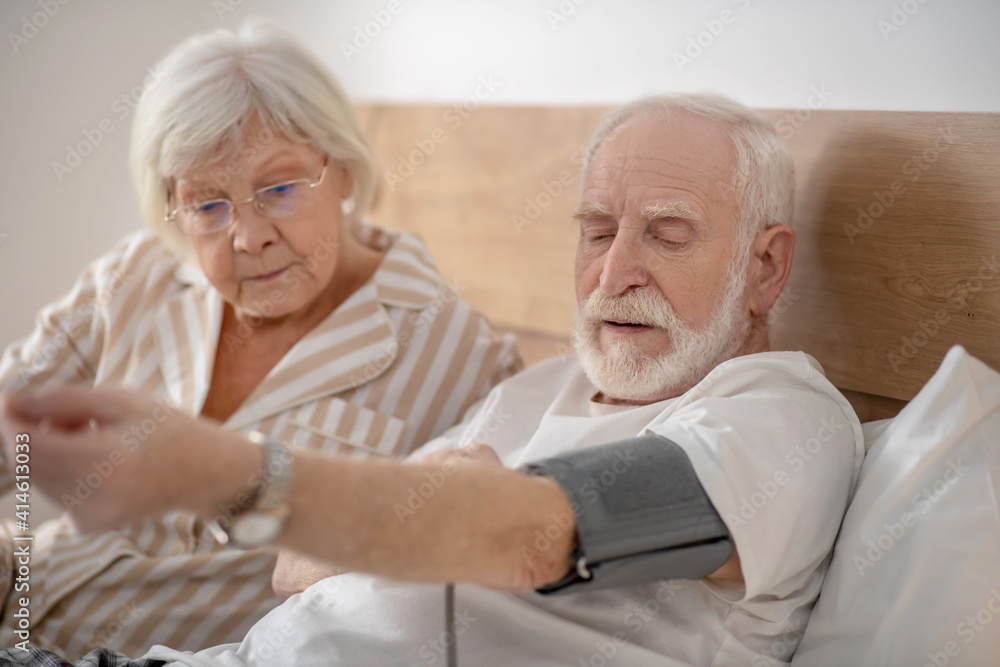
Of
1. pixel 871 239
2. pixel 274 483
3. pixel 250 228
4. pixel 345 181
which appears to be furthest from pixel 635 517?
pixel 345 181

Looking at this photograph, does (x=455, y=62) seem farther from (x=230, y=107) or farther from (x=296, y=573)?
(x=296, y=573)

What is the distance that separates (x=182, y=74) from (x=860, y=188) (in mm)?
1226

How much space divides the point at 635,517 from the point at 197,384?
113 cm

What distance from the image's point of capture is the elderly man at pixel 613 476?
714 millimetres

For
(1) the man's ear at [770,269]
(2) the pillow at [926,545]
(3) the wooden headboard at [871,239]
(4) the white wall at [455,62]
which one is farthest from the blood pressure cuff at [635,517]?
(4) the white wall at [455,62]

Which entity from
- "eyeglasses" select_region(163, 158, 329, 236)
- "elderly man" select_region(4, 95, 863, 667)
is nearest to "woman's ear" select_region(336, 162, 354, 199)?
"eyeglasses" select_region(163, 158, 329, 236)

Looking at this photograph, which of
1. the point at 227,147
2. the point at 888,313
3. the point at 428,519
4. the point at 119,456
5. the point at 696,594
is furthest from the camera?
the point at 227,147

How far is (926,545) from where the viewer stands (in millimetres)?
921

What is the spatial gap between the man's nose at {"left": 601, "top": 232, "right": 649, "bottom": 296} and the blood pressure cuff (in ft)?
1.18

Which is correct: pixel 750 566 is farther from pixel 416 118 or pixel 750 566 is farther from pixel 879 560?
pixel 416 118

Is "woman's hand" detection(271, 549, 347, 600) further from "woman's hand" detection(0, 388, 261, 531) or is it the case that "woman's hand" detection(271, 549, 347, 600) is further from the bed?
the bed

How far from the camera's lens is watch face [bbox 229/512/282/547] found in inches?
27.3

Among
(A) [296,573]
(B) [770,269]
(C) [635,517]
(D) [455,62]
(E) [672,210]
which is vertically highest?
(D) [455,62]

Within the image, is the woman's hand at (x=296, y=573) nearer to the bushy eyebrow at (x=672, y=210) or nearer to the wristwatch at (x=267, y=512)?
the wristwatch at (x=267, y=512)
